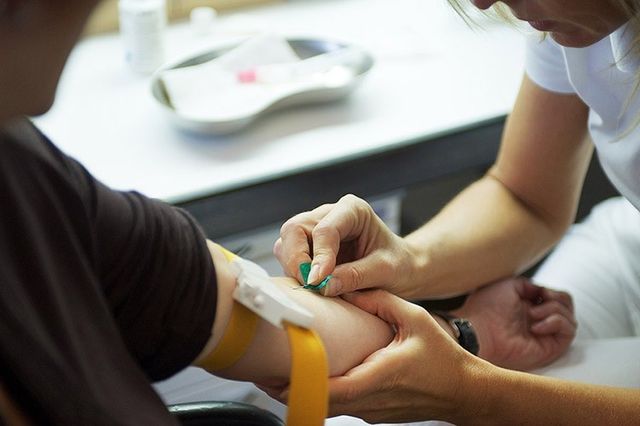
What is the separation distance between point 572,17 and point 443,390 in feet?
1.39

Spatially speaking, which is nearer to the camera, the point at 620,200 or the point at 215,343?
the point at 215,343

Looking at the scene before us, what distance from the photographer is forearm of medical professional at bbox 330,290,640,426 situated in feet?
3.37

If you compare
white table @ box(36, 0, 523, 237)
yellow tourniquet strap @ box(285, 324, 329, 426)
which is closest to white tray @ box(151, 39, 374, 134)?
white table @ box(36, 0, 523, 237)

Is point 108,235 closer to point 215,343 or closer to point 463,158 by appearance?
point 215,343

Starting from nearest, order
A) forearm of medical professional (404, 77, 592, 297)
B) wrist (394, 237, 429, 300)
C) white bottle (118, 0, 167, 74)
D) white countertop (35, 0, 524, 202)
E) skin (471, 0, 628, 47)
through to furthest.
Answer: skin (471, 0, 628, 47) < wrist (394, 237, 429, 300) < forearm of medical professional (404, 77, 592, 297) < white countertop (35, 0, 524, 202) < white bottle (118, 0, 167, 74)

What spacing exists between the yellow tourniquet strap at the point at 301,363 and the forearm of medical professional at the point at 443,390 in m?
0.05

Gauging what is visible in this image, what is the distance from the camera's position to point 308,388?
37.3 inches

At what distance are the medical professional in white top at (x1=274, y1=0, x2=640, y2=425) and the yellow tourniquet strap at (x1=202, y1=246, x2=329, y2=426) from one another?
0.05 meters

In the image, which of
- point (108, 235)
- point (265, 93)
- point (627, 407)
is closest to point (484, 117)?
point (265, 93)

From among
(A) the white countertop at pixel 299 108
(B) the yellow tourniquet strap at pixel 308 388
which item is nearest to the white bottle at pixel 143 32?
(A) the white countertop at pixel 299 108

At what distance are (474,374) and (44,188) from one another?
0.51 metres

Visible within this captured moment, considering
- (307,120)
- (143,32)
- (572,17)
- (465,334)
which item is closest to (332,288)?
(465,334)

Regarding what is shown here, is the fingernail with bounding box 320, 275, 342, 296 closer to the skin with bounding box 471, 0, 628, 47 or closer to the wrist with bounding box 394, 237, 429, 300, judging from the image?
the wrist with bounding box 394, 237, 429, 300

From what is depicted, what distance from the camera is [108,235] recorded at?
0.92m
